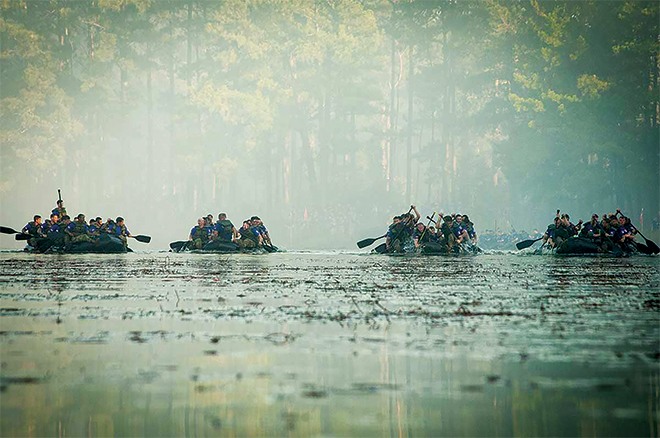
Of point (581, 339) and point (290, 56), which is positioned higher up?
point (290, 56)

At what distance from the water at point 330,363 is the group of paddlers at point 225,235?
80.1 ft

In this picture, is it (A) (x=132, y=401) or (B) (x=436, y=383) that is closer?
(A) (x=132, y=401)

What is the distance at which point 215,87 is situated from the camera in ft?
279

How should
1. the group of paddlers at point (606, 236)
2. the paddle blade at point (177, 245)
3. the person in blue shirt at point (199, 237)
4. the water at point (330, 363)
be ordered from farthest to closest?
the paddle blade at point (177, 245)
the person in blue shirt at point (199, 237)
the group of paddlers at point (606, 236)
the water at point (330, 363)

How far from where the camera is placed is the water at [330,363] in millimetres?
5977

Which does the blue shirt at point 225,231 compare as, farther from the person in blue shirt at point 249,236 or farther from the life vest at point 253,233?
the life vest at point 253,233

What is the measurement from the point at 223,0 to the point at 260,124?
946 centimetres

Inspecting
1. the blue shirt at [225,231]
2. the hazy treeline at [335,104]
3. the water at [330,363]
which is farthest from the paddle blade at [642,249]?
the hazy treeline at [335,104]

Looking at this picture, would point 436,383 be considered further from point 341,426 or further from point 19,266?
point 19,266

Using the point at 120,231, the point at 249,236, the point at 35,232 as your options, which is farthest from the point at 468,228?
the point at 35,232

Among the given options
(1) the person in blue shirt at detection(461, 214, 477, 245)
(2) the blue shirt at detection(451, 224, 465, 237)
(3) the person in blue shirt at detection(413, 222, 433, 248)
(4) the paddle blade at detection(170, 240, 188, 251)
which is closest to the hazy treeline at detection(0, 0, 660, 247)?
(1) the person in blue shirt at detection(461, 214, 477, 245)

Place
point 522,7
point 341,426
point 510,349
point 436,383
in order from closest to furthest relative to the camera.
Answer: point 341,426, point 436,383, point 510,349, point 522,7

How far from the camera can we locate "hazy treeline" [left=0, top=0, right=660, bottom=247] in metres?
68.6

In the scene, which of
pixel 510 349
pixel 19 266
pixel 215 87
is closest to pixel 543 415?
pixel 510 349
